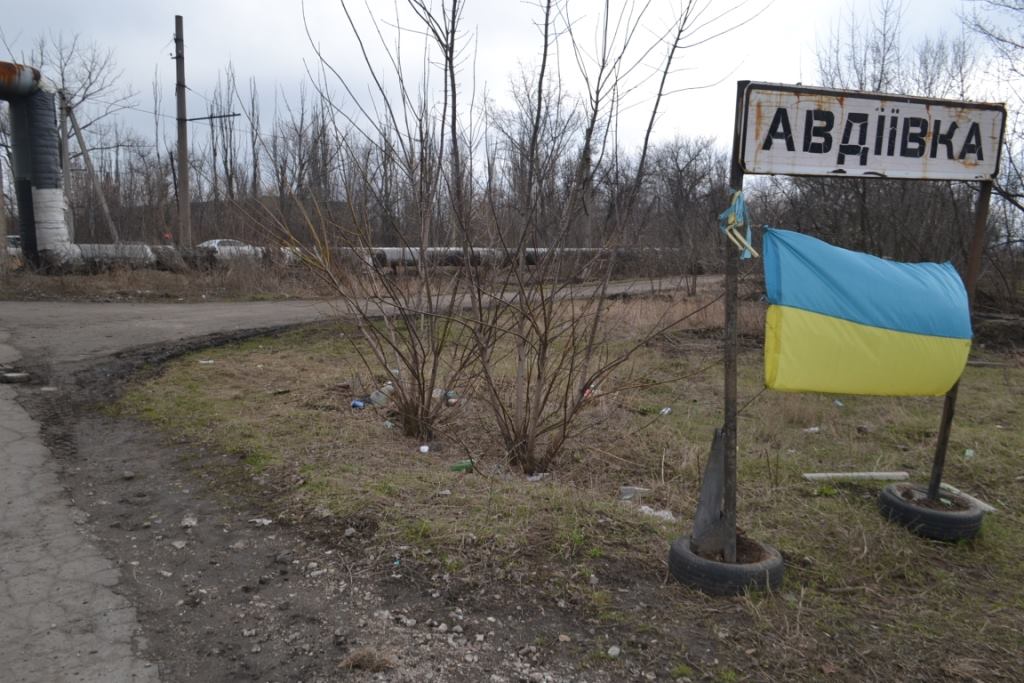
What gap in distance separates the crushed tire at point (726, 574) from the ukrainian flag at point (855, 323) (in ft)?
2.57

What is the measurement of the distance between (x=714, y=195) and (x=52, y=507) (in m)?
14.4

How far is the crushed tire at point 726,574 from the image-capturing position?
3094mm

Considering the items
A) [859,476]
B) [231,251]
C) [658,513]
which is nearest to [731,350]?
[658,513]

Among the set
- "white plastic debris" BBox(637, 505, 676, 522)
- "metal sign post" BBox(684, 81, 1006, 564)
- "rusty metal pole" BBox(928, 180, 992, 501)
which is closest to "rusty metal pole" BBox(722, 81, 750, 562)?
"metal sign post" BBox(684, 81, 1006, 564)

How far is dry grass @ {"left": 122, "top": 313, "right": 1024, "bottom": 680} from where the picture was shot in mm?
2877

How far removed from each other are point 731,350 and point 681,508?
1418mm

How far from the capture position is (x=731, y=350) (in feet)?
10.2

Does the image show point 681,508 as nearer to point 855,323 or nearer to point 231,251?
point 855,323

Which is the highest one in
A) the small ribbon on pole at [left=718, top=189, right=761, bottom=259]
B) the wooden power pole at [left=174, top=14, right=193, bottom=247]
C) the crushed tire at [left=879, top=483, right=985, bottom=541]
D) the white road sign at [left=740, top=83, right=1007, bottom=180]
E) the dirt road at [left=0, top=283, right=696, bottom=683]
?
the wooden power pole at [left=174, top=14, right=193, bottom=247]

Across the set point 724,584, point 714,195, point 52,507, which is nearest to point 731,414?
point 724,584

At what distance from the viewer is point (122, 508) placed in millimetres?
4012

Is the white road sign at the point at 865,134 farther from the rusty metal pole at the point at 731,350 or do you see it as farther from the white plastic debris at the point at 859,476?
the white plastic debris at the point at 859,476

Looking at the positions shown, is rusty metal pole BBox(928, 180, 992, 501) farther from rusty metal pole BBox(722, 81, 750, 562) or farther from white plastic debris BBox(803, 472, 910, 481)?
rusty metal pole BBox(722, 81, 750, 562)

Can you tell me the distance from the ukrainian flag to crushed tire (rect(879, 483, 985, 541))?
853 mm
